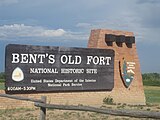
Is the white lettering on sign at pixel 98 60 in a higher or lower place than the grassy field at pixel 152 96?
higher

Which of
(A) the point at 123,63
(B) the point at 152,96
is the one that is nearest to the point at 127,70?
(A) the point at 123,63

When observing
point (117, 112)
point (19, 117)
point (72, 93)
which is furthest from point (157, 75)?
point (117, 112)

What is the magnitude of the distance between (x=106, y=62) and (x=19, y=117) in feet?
31.6

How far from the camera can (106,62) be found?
2455 cm

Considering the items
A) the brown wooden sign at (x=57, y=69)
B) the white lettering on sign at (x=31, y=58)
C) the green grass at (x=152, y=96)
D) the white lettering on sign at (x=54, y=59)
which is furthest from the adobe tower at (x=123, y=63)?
the white lettering on sign at (x=31, y=58)

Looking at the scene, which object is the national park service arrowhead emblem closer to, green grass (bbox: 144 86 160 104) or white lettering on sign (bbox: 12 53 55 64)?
green grass (bbox: 144 86 160 104)

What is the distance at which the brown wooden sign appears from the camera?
20609 mm

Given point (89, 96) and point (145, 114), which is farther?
point (89, 96)

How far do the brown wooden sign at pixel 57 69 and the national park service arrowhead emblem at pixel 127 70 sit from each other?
3.03ft

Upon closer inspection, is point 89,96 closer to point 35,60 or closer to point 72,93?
point 72,93

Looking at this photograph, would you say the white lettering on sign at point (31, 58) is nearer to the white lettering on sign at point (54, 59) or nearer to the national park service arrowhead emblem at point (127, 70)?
the white lettering on sign at point (54, 59)

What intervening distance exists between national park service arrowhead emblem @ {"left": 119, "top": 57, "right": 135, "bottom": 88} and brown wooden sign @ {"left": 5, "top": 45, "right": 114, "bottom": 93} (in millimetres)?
923

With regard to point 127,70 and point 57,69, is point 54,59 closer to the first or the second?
point 57,69

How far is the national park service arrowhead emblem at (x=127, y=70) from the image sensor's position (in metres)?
25.3
